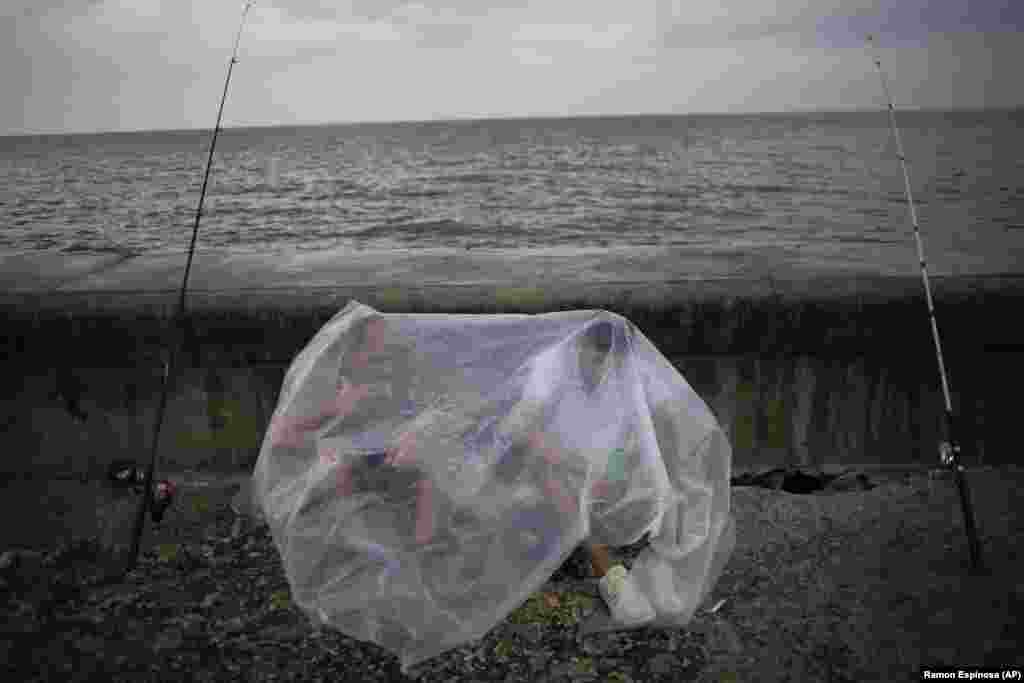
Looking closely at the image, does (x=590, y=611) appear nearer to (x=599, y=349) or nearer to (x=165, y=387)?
(x=599, y=349)

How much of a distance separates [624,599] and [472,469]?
61 centimetres

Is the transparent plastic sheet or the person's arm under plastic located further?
the person's arm under plastic

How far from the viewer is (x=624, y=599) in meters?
2.38

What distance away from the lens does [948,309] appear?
3189 mm

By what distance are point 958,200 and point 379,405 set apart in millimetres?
27362

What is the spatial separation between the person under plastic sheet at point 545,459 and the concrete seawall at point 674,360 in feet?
2.30

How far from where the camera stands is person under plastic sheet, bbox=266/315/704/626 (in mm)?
2385

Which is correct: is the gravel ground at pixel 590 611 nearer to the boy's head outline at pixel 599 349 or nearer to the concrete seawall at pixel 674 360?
the concrete seawall at pixel 674 360

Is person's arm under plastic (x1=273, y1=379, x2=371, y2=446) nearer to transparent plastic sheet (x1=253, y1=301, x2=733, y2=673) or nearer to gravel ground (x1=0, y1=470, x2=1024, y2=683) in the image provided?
transparent plastic sheet (x1=253, y1=301, x2=733, y2=673)

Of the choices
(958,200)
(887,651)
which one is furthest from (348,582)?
(958,200)

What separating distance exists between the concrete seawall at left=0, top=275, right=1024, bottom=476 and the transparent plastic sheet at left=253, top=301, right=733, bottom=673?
54 centimetres

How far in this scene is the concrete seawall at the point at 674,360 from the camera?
3215 millimetres

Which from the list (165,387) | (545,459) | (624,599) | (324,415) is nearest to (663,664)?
(624,599)

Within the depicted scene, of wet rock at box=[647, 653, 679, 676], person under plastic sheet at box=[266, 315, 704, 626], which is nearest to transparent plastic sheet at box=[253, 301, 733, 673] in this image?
person under plastic sheet at box=[266, 315, 704, 626]
